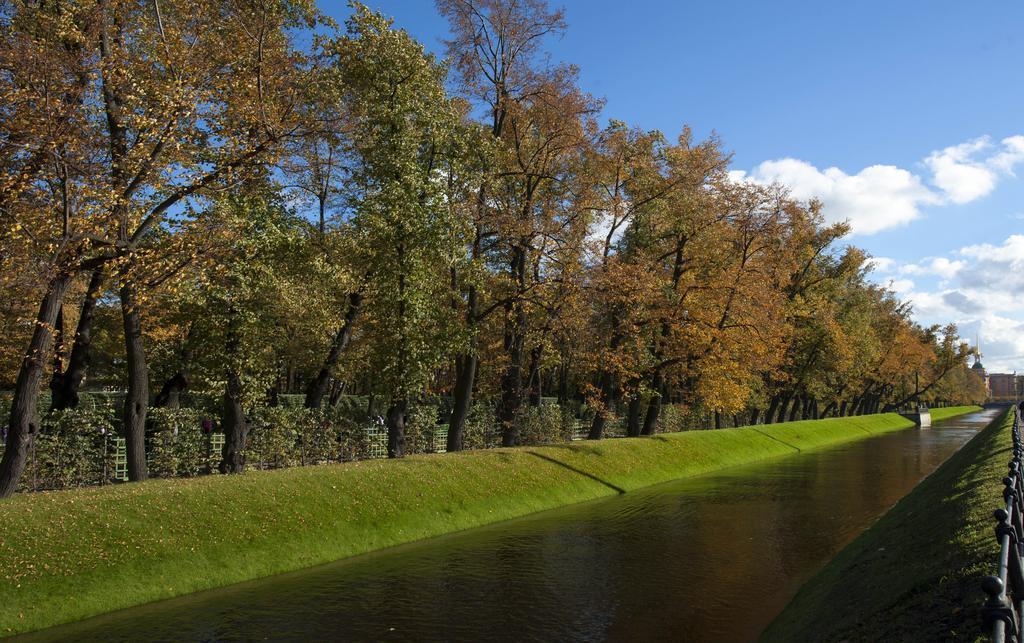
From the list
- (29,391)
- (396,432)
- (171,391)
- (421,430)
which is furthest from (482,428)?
(29,391)

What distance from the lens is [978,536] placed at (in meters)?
10.8

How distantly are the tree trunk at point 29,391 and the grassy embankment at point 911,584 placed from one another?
1838 centimetres

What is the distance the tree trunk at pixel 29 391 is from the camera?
1794 cm

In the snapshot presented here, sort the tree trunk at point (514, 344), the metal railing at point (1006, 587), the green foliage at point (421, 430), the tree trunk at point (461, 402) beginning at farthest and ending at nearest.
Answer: the green foliage at point (421, 430) → the tree trunk at point (514, 344) → the tree trunk at point (461, 402) → the metal railing at point (1006, 587)

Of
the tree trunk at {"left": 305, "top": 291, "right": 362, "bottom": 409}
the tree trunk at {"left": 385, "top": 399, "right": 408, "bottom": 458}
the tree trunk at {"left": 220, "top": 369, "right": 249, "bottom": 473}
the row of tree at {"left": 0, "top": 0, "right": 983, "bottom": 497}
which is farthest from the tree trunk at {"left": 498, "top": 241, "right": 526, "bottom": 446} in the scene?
the tree trunk at {"left": 220, "top": 369, "right": 249, "bottom": 473}

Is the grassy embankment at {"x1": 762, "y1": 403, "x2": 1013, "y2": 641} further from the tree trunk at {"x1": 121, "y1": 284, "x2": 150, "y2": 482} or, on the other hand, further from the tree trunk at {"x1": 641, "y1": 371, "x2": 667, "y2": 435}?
the tree trunk at {"x1": 641, "y1": 371, "x2": 667, "y2": 435}

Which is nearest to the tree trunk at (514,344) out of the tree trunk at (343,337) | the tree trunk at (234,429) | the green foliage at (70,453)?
the tree trunk at (343,337)

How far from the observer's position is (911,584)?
985 cm

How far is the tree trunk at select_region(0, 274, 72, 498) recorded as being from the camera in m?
17.9

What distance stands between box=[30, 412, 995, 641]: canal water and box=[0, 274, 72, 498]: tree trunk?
6.28 meters

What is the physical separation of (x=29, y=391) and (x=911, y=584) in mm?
20431

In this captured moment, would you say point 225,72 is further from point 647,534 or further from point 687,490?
point 687,490

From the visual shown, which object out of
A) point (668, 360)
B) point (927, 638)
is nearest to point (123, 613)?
point (927, 638)

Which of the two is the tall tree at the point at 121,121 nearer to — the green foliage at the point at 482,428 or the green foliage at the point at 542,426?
the green foliage at the point at 482,428
